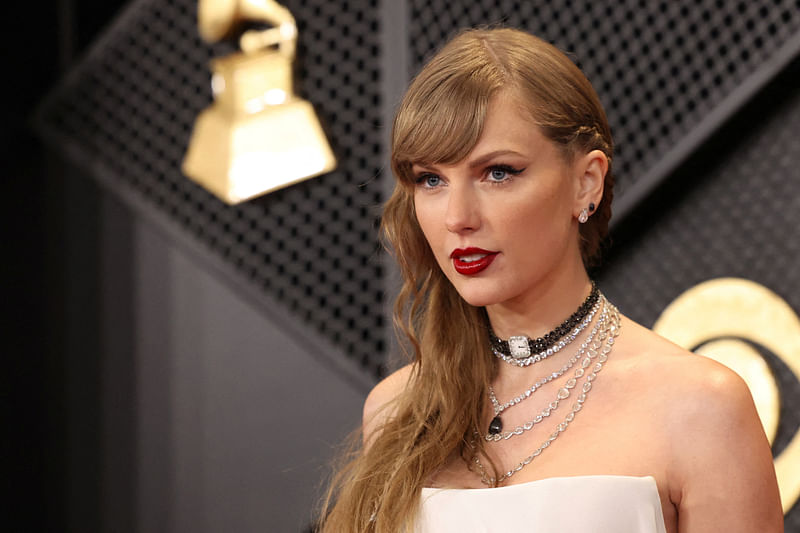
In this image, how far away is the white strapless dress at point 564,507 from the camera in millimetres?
1118

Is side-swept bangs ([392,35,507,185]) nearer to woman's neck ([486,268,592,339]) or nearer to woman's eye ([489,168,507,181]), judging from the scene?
woman's eye ([489,168,507,181])

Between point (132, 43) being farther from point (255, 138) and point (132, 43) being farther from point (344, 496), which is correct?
point (344, 496)

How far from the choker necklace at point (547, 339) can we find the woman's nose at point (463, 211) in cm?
19

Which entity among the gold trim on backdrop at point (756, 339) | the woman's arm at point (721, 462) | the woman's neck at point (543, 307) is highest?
the woman's neck at point (543, 307)

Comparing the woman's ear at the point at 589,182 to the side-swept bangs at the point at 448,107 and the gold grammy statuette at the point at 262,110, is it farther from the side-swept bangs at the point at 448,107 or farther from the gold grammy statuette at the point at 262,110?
the gold grammy statuette at the point at 262,110

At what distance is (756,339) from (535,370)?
36.3 inches

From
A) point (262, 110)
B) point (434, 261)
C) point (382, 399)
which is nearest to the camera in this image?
point (434, 261)

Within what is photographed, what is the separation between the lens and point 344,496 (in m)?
1.34

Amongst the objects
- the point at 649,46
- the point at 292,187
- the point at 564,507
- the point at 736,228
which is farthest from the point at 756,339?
the point at 292,187

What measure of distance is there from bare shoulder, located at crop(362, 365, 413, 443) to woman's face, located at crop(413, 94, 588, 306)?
0.98 ft

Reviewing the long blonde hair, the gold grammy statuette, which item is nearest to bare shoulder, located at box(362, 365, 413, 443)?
the long blonde hair

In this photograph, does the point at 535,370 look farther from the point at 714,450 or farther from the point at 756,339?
the point at 756,339

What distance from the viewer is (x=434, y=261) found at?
4.48 feet

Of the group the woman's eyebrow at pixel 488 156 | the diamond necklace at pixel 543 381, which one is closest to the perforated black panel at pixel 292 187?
the diamond necklace at pixel 543 381
